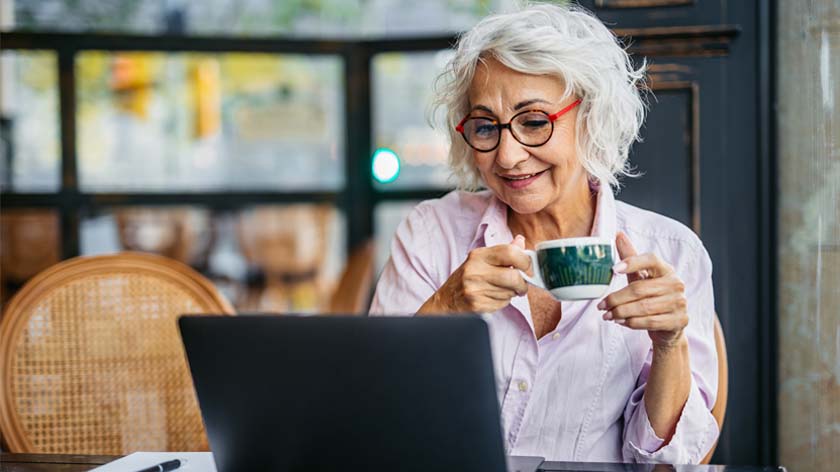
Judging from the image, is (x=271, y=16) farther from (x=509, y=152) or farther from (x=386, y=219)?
(x=509, y=152)

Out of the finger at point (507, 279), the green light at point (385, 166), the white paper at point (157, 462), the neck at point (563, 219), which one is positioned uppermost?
the green light at point (385, 166)

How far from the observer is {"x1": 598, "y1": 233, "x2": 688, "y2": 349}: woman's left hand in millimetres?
1204

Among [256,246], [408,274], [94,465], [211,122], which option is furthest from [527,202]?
[211,122]

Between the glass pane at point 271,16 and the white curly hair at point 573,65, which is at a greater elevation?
the glass pane at point 271,16

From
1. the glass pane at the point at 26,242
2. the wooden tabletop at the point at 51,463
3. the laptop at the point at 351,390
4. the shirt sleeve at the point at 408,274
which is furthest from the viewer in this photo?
the glass pane at the point at 26,242

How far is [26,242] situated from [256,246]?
1.26m

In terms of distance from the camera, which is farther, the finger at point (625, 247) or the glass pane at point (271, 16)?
the glass pane at point (271, 16)

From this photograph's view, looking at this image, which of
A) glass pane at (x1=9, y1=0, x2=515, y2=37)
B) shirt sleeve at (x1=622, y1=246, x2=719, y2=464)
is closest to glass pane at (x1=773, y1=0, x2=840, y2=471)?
shirt sleeve at (x1=622, y1=246, x2=719, y2=464)

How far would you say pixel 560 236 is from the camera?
64.7 inches

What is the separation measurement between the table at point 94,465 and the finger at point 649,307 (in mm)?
195

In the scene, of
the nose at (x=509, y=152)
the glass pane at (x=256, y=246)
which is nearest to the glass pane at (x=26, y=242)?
the glass pane at (x=256, y=246)

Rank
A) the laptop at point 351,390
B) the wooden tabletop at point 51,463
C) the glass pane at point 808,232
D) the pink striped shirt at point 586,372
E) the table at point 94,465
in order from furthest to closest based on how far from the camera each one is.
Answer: the glass pane at point 808,232, the pink striped shirt at point 586,372, the wooden tabletop at point 51,463, the table at point 94,465, the laptop at point 351,390

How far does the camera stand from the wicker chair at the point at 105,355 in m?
1.69

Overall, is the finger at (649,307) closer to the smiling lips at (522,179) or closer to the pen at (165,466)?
the smiling lips at (522,179)
